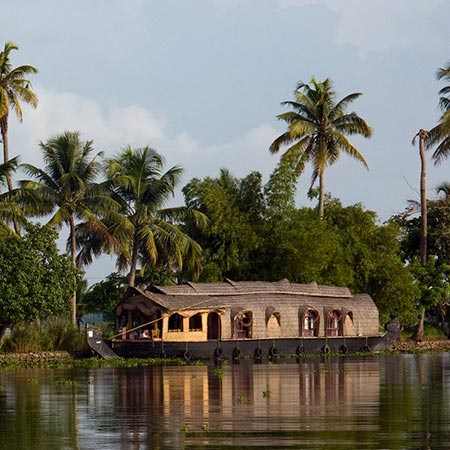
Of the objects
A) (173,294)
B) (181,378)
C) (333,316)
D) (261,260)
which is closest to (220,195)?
(261,260)

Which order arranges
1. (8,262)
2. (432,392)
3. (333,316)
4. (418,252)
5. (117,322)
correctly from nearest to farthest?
(432,392)
(8,262)
(117,322)
(333,316)
(418,252)

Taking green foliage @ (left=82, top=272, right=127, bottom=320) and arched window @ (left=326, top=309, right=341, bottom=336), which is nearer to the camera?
arched window @ (left=326, top=309, right=341, bottom=336)

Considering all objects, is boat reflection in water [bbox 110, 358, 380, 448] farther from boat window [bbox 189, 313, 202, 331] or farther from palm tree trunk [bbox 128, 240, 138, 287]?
palm tree trunk [bbox 128, 240, 138, 287]

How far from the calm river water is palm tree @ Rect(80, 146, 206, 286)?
14736mm

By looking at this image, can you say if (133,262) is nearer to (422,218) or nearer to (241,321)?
(241,321)

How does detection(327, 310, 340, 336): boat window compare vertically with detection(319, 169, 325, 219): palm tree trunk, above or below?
below

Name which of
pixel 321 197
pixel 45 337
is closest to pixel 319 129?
pixel 321 197

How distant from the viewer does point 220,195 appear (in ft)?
177

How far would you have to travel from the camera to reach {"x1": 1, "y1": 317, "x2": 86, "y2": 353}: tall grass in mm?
42031

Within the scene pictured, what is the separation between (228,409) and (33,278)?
70.8ft

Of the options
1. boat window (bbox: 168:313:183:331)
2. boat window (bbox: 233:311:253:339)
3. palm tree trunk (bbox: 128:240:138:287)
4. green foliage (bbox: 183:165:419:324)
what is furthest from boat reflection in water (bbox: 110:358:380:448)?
green foliage (bbox: 183:165:419:324)

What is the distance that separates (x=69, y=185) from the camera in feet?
151

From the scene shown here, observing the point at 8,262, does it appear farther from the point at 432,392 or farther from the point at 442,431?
the point at 442,431

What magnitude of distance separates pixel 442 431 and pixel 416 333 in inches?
1557
